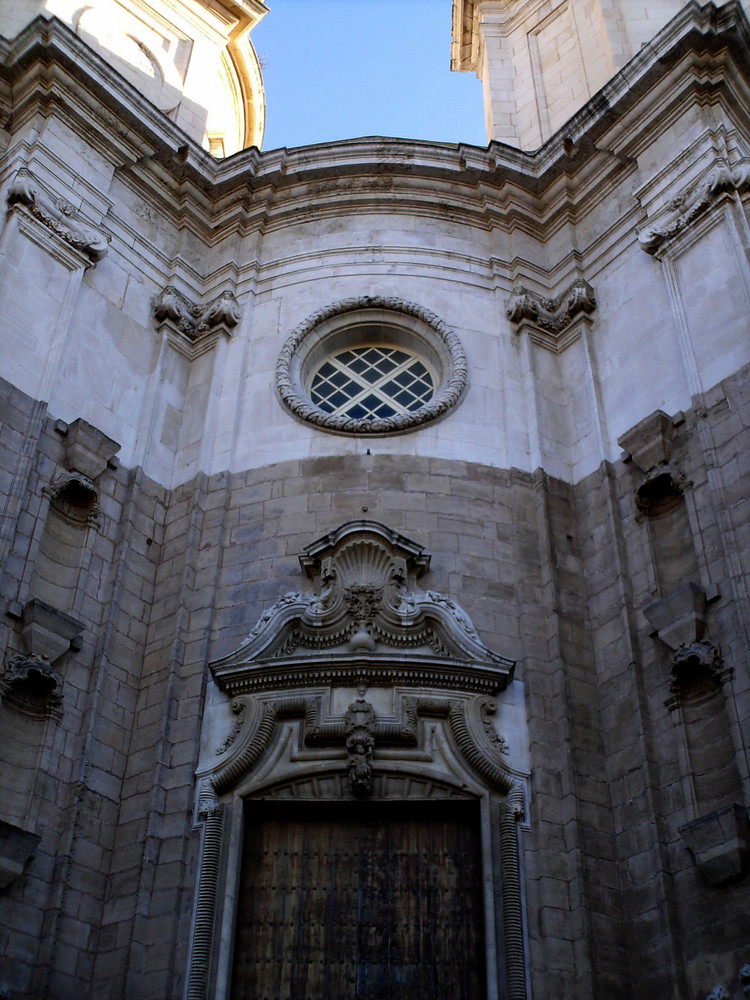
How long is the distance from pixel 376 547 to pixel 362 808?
3.35 m

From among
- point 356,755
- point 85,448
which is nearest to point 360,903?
point 356,755

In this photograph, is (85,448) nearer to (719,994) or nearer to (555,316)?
(555,316)

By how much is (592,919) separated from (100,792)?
5.65 meters

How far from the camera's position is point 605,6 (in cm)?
2367

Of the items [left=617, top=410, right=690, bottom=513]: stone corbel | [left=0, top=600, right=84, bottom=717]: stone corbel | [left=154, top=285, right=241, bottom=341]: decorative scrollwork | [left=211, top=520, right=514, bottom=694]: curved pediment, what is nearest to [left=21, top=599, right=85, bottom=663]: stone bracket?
[left=0, top=600, right=84, bottom=717]: stone corbel

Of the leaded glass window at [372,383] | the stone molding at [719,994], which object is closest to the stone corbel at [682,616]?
the stone molding at [719,994]

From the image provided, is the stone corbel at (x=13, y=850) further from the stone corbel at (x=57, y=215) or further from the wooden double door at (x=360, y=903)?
the stone corbel at (x=57, y=215)

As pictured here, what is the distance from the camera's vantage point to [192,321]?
19766 millimetres

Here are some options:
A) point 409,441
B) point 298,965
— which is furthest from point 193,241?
point 298,965

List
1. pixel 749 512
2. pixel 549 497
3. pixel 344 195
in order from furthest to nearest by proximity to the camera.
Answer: pixel 344 195
pixel 549 497
pixel 749 512

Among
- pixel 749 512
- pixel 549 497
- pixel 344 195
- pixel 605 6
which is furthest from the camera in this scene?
pixel 605 6

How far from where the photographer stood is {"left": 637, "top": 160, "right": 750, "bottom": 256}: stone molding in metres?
17.5

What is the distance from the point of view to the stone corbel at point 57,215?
58.3ft

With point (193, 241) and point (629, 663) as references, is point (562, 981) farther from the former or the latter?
point (193, 241)
